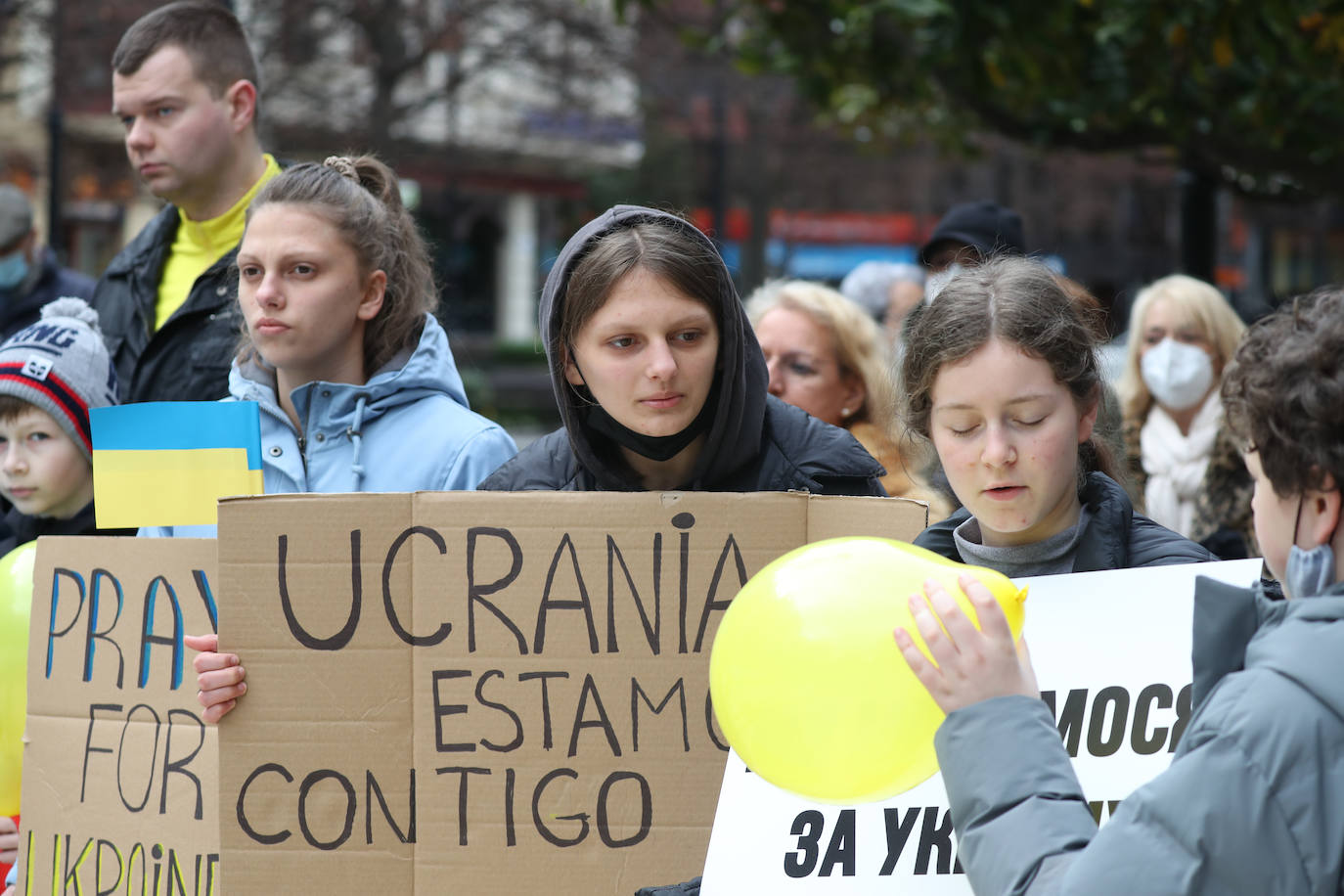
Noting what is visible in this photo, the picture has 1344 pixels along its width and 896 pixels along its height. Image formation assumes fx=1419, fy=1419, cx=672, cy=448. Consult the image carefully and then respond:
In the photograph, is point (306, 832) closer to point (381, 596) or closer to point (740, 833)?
point (381, 596)

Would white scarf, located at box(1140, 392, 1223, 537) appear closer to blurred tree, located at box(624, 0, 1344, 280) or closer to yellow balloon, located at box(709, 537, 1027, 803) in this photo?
blurred tree, located at box(624, 0, 1344, 280)

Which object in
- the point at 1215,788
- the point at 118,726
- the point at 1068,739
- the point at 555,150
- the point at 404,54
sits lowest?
the point at 118,726

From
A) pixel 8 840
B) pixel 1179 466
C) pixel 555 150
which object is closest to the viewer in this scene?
pixel 8 840

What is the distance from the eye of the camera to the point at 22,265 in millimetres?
6672


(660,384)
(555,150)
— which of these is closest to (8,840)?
(660,384)

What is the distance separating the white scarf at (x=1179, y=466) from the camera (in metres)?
5.25

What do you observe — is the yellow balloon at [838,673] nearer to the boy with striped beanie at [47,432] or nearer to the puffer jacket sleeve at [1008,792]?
the puffer jacket sleeve at [1008,792]

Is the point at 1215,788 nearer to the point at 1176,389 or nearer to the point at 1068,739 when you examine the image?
the point at 1068,739

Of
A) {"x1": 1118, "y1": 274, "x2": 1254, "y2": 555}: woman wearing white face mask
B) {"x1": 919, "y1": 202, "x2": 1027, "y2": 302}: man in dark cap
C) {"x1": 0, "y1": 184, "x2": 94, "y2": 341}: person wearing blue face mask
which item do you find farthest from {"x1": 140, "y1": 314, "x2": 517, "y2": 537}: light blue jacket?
{"x1": 0, "y1": 184, "x2": 94, "y2": 341}: person wearing blue face mask

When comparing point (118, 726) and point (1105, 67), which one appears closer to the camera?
point (118, 726)

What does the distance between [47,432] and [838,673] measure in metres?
2.37

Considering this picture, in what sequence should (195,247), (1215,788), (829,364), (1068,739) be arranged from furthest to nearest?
(829,364)
(195,247)
(1068,739)
(1215,788)

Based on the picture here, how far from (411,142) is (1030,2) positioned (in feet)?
38.4

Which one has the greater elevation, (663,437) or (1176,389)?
(1176,389)
